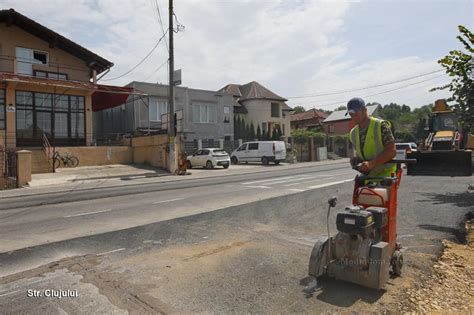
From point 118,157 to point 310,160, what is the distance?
20.5 meters

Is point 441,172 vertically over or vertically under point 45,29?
under

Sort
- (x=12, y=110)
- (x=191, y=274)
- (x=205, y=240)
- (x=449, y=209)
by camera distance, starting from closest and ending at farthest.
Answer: (x=191, y=274) < (x=205, y=240) < (x=449, y=209) < (x=12, y=110)

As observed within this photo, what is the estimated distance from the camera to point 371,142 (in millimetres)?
4305

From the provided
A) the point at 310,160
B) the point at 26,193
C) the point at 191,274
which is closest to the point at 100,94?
the point at 26,193

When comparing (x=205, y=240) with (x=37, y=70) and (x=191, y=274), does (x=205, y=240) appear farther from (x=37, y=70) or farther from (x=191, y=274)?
(x=37, y=70)

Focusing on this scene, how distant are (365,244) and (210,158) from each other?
969 inches

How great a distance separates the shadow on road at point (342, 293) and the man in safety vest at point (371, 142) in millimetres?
1290

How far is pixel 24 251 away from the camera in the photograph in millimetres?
5879

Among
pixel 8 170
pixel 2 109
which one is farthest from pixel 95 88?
pixel 8 170

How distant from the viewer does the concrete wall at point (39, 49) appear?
85.2ft

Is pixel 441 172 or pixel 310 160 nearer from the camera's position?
pixel 441 172

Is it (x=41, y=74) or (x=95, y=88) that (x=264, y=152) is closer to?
(x=95, y=88)

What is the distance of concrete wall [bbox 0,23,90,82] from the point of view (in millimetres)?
25969

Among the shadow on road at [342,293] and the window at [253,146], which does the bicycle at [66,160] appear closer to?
the window at [253,146]
